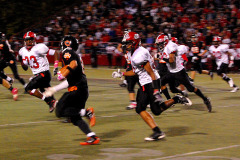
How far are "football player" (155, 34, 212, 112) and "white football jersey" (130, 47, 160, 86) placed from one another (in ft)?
8.45

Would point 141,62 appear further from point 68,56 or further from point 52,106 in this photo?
point 52,106

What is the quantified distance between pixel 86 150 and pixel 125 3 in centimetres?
2314

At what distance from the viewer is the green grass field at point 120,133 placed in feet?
23.9

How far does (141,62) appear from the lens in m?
8.36

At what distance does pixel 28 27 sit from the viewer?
34219 mm

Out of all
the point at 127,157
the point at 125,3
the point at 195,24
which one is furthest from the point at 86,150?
the point at 125,3

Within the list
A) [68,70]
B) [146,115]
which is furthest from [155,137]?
[68,70]

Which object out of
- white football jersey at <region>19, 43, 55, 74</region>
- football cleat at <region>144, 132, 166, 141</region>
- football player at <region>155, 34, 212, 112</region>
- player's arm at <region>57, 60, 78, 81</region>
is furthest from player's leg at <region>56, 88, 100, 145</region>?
white football jersey at <region>19, 43, 55, 74</region>

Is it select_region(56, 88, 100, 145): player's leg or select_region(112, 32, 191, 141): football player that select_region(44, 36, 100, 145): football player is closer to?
select_region(56, 88, 100, 145): player's leg

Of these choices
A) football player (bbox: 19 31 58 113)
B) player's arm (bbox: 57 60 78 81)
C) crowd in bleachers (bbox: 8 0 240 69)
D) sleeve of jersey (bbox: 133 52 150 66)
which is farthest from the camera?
crowd in bleachers (bbox: 8 0 240 69)

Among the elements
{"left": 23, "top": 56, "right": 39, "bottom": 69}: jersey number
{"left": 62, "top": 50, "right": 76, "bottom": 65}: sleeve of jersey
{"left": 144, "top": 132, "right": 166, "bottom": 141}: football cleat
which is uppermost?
{"left": 62, "top": 50, "right": 76, "bottom": 65}: sleeve of jersey

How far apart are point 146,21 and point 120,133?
1846 centimetres

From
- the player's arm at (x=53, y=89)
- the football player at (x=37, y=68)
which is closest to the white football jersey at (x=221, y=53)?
the football player at (x=37, y=68)

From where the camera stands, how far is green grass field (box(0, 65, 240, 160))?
23.9ft
